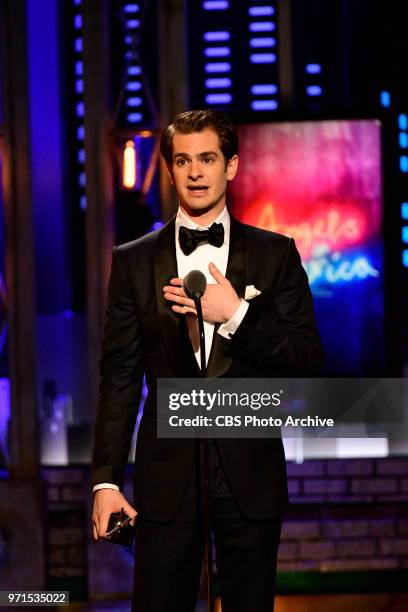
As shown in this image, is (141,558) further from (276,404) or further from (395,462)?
(395,462)

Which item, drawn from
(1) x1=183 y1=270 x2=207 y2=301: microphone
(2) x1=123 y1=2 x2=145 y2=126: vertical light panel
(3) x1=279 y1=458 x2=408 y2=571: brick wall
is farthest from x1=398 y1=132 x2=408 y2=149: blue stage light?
(1) x1=183 y1=270 x2=207 y2=301: microphone

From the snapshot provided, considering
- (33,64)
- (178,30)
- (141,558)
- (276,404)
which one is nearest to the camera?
(141,558)

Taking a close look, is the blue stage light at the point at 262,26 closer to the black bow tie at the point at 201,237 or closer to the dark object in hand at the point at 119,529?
the black bow tie at the point at 201,237

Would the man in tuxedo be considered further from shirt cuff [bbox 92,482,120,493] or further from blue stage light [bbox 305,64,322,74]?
blue stage light [bbox 305,64,322,74]

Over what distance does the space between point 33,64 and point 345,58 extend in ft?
4.52

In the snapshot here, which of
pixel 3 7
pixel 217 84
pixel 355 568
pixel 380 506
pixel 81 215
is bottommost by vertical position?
pixel 355 568

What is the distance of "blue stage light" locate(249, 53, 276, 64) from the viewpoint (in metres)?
3.89

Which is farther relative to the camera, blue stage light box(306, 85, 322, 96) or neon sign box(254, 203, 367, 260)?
blue stage light box(306, 85, 322, 96)

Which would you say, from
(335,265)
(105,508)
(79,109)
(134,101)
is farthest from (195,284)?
(79,109)

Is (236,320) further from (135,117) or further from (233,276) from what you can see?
(135,117)

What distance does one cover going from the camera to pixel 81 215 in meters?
4.11

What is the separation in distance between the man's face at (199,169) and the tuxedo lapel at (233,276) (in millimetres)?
81

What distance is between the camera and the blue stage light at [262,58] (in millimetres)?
3893

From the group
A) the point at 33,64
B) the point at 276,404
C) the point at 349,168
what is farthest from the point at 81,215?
the point at 276,404
